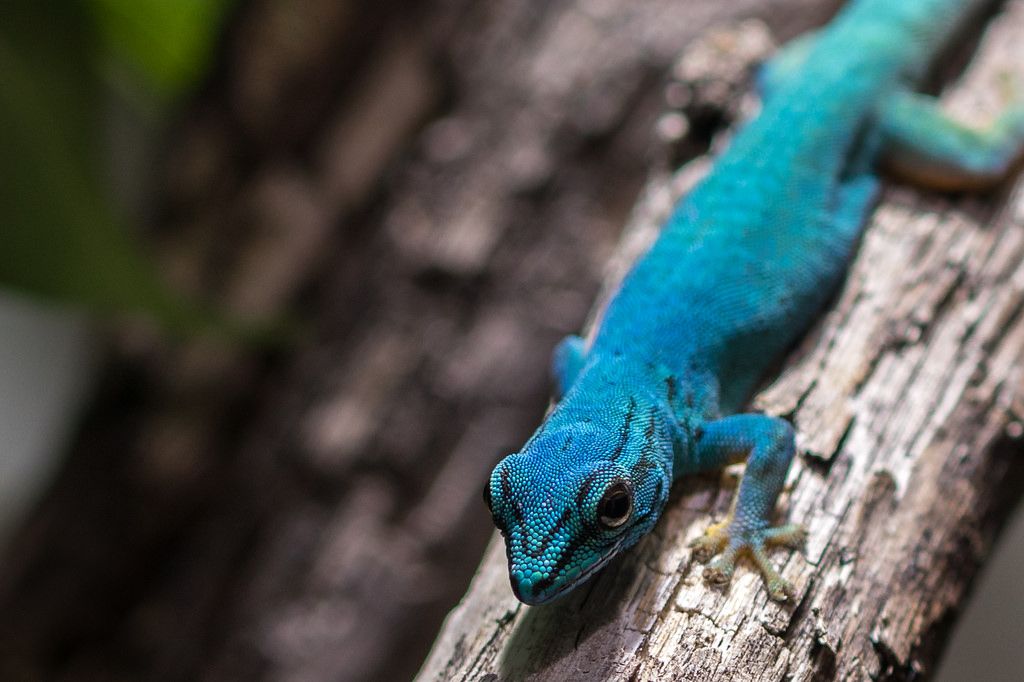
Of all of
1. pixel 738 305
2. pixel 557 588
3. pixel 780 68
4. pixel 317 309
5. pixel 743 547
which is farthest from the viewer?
pixel 317 309

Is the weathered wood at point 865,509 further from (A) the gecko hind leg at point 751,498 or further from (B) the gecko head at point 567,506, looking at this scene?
(B) the gecko head at point 567,506

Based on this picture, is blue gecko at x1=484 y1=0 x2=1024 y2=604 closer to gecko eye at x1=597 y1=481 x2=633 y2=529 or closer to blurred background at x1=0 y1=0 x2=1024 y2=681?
gecko eye at x1=597 y1=481 x2=633 y2=529

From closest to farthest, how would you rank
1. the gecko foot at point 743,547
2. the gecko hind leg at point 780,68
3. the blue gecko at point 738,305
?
the blue gecko at point 738,305 < the gecko foot at point 743,547 < the gecko hind leg at point 780,68

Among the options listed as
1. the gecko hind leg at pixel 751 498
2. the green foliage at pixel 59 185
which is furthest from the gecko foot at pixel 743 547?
the green foliage at pixel 59 185

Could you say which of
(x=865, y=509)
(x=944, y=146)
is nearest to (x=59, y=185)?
(x=865, y=509)

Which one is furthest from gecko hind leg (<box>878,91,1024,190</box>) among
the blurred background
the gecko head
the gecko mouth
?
the gecko mouth

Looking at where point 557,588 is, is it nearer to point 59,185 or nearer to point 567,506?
point 567,506

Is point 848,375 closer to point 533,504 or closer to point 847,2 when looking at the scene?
point 533,504
